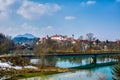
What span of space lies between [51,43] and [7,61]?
92.4 metres

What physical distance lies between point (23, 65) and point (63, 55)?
101 feet

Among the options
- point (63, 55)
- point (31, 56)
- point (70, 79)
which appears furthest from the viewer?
point (63, 55)

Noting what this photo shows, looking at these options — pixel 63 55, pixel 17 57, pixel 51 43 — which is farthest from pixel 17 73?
pixel 51 43

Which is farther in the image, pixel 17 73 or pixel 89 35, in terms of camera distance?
pixel 89 35

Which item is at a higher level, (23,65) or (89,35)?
(89,35)

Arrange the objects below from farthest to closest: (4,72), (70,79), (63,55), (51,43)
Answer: (51,43), (63,55), (4,72), (70,79)

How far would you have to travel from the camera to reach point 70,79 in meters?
58.6

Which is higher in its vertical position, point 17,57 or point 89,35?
point 89,35

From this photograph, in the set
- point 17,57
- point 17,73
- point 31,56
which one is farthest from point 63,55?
point 17,73

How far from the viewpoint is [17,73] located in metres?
64.5

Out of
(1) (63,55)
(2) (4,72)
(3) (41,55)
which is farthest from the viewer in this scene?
(1) (63,55)

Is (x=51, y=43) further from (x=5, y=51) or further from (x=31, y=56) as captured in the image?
(x=31, y=56)

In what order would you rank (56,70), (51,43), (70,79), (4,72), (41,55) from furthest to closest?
1. (51,43)
2. (41,55)
3. (56,70)
4. (4,72)
5. (70,79)

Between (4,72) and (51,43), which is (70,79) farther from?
(51,43)
